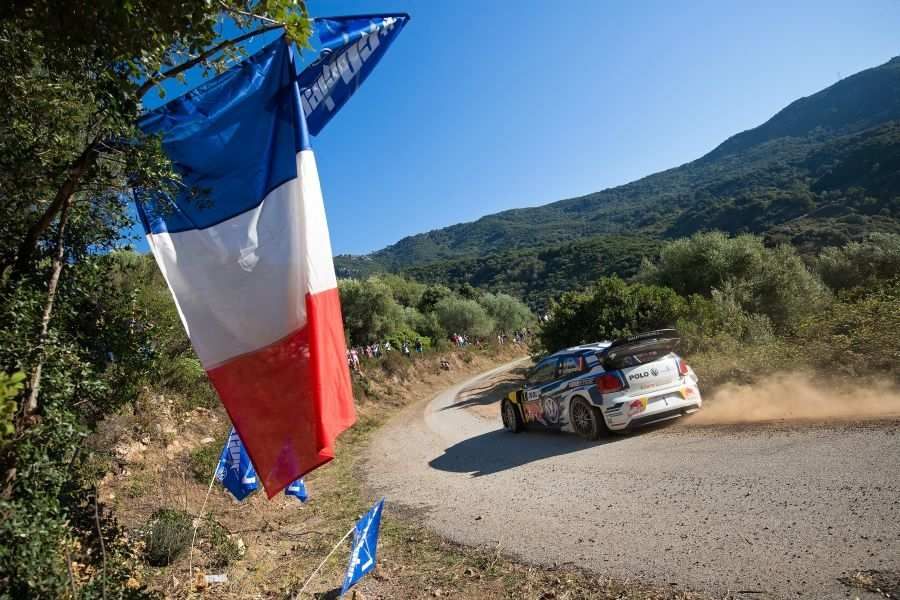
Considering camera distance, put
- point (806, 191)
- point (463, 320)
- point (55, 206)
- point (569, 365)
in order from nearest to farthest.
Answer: point (55, 206)
point (569, 365)
point (463, 320)
point (806, 191)

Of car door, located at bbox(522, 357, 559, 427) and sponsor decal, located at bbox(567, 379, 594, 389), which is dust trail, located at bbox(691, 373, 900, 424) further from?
car door, located at bbox(522, 357, 559, 427)

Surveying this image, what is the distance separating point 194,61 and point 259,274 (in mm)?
1624

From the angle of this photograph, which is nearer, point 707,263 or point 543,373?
point 543,373

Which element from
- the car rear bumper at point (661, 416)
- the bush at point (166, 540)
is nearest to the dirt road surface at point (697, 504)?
the car rear bumper at point (661, 416)

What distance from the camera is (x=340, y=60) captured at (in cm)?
409

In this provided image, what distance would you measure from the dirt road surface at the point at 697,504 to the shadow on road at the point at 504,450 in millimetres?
62

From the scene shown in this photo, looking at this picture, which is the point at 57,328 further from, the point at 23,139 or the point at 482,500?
the point at 482,500

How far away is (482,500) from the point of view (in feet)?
23.0

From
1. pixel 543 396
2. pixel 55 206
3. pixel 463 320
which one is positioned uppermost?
pixel 55 206

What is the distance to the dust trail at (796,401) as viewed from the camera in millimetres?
7066

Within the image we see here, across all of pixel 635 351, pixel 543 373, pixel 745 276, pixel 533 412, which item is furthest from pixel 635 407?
pixel 745 276

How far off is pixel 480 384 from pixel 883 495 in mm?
21815

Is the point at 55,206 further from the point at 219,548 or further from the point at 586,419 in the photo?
the point at 586,419

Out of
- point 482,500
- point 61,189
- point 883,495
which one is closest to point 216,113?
point 61,189
